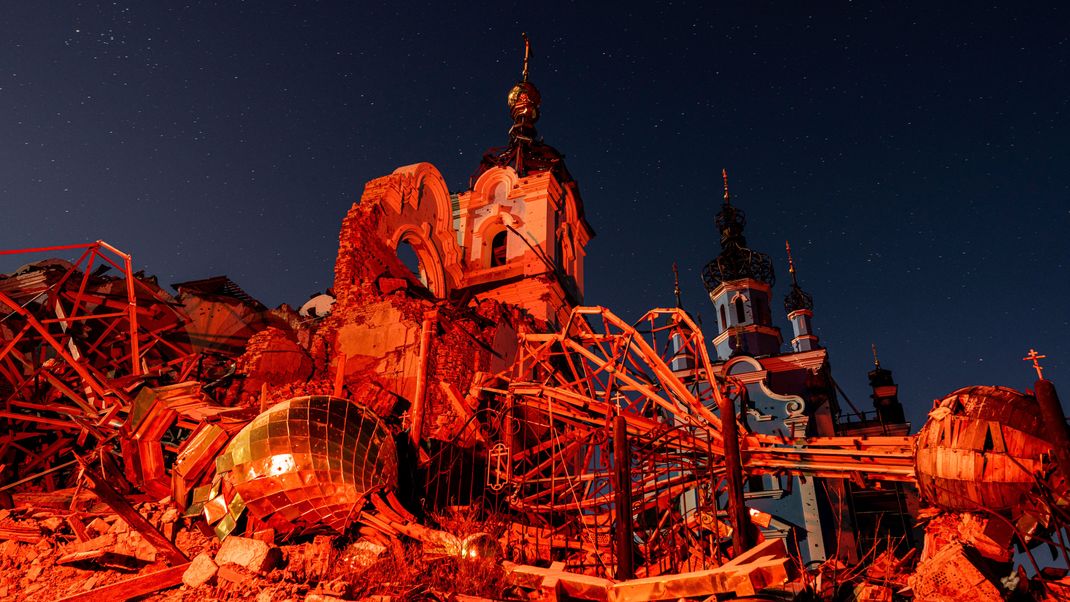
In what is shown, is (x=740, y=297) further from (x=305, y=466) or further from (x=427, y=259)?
(x=305, y=466)

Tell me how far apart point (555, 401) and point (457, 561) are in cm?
453

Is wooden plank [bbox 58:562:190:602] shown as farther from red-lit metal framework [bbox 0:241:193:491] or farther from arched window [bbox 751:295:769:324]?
arched window [bbox 751:295:769:324]

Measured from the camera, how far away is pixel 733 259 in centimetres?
3838

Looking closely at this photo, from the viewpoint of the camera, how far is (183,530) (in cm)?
916

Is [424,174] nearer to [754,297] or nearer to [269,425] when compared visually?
[269,425]

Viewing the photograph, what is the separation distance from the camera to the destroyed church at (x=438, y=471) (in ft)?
25.2

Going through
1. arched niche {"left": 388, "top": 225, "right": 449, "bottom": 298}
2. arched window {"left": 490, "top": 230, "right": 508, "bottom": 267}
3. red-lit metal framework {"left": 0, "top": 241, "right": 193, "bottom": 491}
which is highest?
arched window {"left": 490, "top": 230, "right": 508, "bottom": 267}

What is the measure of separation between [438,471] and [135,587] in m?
4.77

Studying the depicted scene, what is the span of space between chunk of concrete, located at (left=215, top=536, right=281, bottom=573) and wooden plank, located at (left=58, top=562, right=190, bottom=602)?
0.53m

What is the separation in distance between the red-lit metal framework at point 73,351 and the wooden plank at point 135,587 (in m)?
5.61

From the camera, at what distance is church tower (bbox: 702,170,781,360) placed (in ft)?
109

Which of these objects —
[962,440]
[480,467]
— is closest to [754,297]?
[480,467]

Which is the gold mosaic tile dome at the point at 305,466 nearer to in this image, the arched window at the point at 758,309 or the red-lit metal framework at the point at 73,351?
the red-lit metal framework at the point at 73,351

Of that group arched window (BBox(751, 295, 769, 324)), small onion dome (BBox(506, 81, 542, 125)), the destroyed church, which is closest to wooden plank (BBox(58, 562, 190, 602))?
the destroyed church
